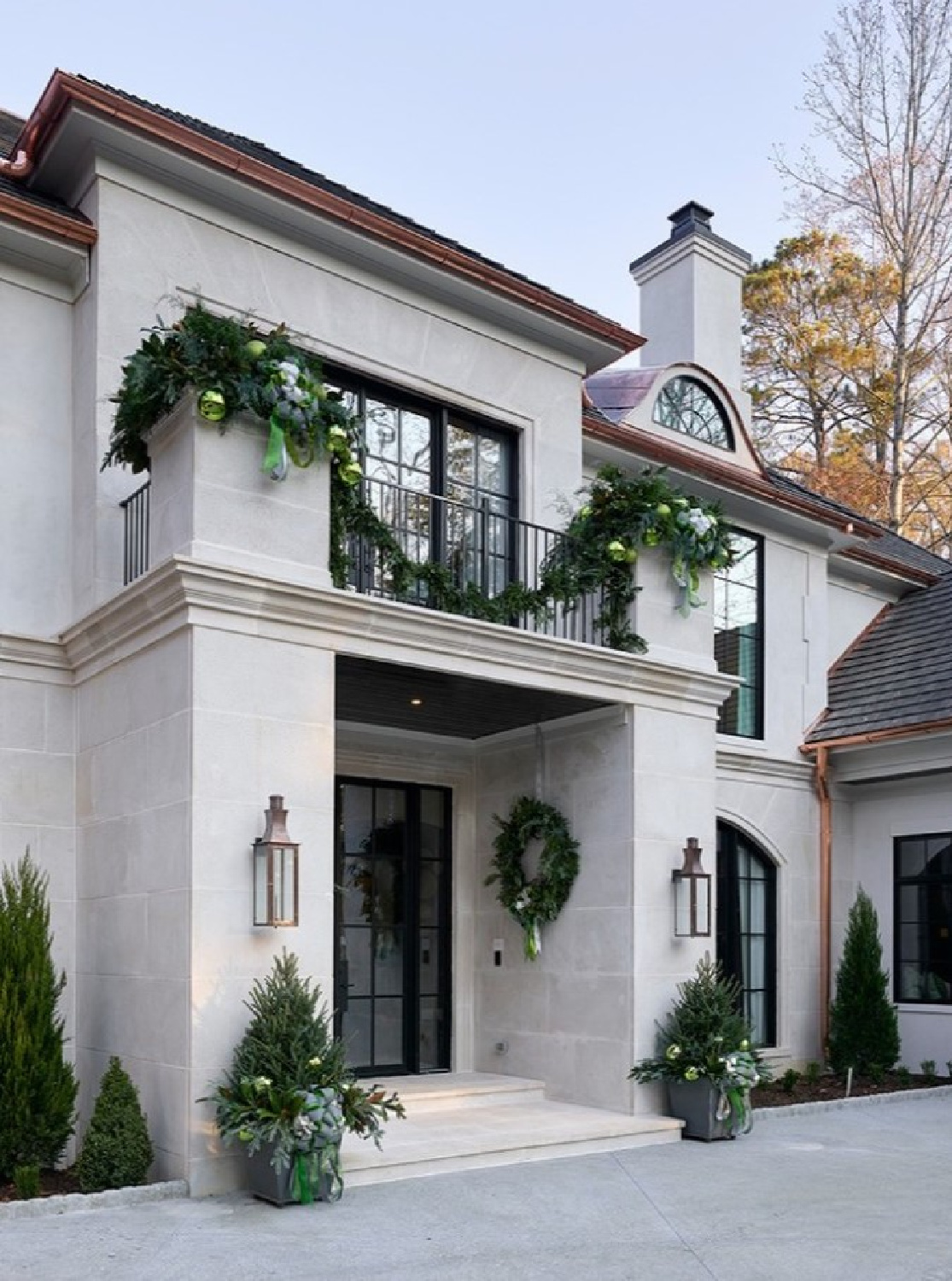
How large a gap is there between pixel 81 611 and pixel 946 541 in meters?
18.6

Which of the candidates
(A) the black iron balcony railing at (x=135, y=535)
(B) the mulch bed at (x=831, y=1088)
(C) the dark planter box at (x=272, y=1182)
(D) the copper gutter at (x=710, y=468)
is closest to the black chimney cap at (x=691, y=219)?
(D) the copper gutter at (x=710, y=468)

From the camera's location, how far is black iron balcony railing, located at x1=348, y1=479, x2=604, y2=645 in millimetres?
9594

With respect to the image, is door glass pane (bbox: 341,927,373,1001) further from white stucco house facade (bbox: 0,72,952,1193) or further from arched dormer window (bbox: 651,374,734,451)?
arched dormer window (bbox: 651,374,734,451)

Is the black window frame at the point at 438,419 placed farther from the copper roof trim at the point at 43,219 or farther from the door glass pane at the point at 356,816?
the door glass pane at the point at 356,816

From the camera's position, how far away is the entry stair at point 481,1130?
8.03 m

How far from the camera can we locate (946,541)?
23750 millimetres

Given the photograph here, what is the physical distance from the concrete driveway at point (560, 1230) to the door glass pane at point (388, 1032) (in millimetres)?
2462

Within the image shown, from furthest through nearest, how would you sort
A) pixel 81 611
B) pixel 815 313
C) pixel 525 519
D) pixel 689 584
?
pixel 815 313 → pixel 525 519 → pixel 689 584 → pixel 81 611

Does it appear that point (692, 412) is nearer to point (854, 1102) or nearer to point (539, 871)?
point (539, 871)

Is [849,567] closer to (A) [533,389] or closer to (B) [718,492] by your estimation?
(B) [718,492]

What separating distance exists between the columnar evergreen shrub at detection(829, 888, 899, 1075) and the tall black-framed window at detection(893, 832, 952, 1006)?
508 mm

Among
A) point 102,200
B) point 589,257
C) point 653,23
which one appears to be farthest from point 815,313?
point 102,200

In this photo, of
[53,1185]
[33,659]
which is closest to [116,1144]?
[53,1185]

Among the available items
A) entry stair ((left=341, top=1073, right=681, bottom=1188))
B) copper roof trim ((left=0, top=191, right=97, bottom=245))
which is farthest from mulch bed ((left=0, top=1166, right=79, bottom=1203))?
copper roof trim ((left=0, top=191, right=97, bottom=245))
